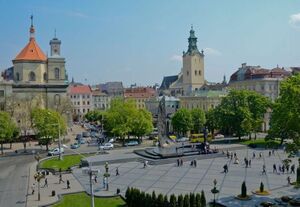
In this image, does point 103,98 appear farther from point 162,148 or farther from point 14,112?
point 162,148

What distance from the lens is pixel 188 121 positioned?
91938 mm

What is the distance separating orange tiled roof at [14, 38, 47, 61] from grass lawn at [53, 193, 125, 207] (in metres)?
75.9

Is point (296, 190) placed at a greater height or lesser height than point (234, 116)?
lesser

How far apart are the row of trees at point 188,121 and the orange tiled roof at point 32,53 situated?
4311 cm

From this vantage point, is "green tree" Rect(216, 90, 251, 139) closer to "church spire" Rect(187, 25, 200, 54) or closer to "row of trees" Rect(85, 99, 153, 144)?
"row of trees" Rect(85, 99, 153, 144)

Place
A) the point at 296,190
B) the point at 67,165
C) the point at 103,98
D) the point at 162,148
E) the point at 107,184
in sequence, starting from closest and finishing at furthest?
the point at 296,190
the point at 107,184
the point at 67,165
the point at 162,148
the point at 103,98

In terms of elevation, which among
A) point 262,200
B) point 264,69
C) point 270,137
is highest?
point 264,69

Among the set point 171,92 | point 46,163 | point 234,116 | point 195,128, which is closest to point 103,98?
point 171,92

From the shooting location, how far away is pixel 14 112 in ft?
322

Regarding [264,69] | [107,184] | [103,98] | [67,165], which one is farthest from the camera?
[103,98]

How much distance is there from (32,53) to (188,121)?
4926cm

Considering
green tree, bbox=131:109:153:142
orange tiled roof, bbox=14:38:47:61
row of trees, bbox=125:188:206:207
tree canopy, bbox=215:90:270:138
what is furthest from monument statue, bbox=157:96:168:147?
orange tiled roof, bbox=14:38:47:61

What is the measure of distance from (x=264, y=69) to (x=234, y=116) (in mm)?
44764

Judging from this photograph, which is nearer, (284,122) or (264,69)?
(284,122)
